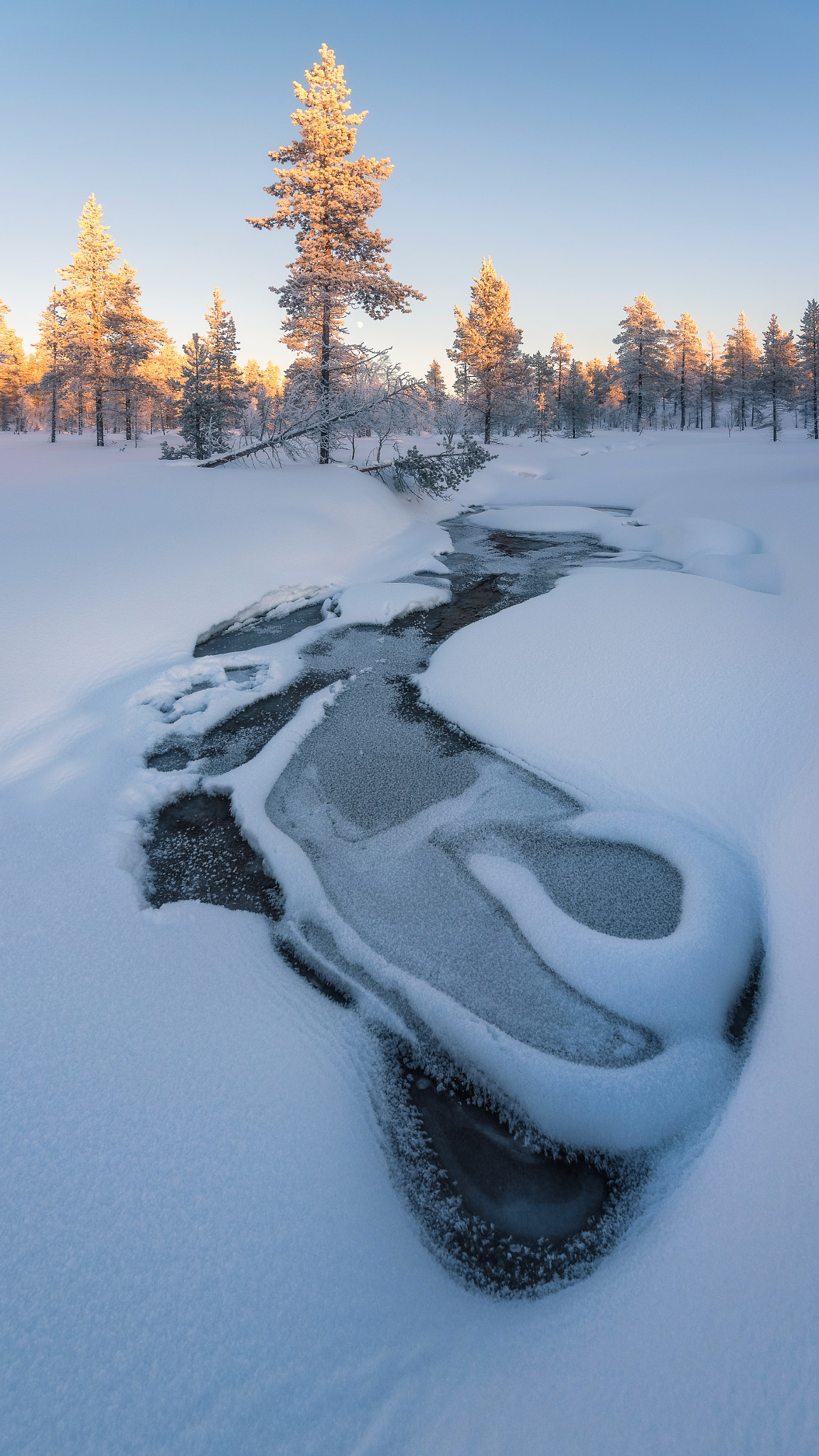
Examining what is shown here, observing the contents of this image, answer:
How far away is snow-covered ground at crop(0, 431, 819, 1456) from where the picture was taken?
160cm

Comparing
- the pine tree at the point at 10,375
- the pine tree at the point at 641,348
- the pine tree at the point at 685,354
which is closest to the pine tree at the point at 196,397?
the pine tree at the point at 10,375

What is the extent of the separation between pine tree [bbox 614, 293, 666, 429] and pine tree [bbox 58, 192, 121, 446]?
31102mm

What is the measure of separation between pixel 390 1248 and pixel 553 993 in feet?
4.40

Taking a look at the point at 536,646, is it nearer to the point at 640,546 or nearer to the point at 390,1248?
the point at 390,1248

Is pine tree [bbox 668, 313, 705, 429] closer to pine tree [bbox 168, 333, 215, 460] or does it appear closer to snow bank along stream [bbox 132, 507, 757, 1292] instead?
pine tree [bbox 168, 333, 215, 460]

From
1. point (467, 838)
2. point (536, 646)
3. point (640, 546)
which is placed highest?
point (640, 546)

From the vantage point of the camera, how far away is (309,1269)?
1.92 metres

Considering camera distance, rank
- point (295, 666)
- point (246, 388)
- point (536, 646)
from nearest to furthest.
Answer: point (536, 646) → point (295, 666) → point (246, 388)

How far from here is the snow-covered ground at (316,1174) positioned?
1603mm

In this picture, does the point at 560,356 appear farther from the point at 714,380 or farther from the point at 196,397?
the point at 196,397

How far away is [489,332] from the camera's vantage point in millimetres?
33156

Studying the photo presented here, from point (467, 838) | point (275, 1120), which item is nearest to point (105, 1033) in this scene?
point (275, 1120)

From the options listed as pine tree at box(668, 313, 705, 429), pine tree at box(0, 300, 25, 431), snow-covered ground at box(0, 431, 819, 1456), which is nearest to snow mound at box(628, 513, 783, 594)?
snow-covered ground at box(0, 431, 819, 1456)

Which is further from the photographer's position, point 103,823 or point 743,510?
point 743,510
